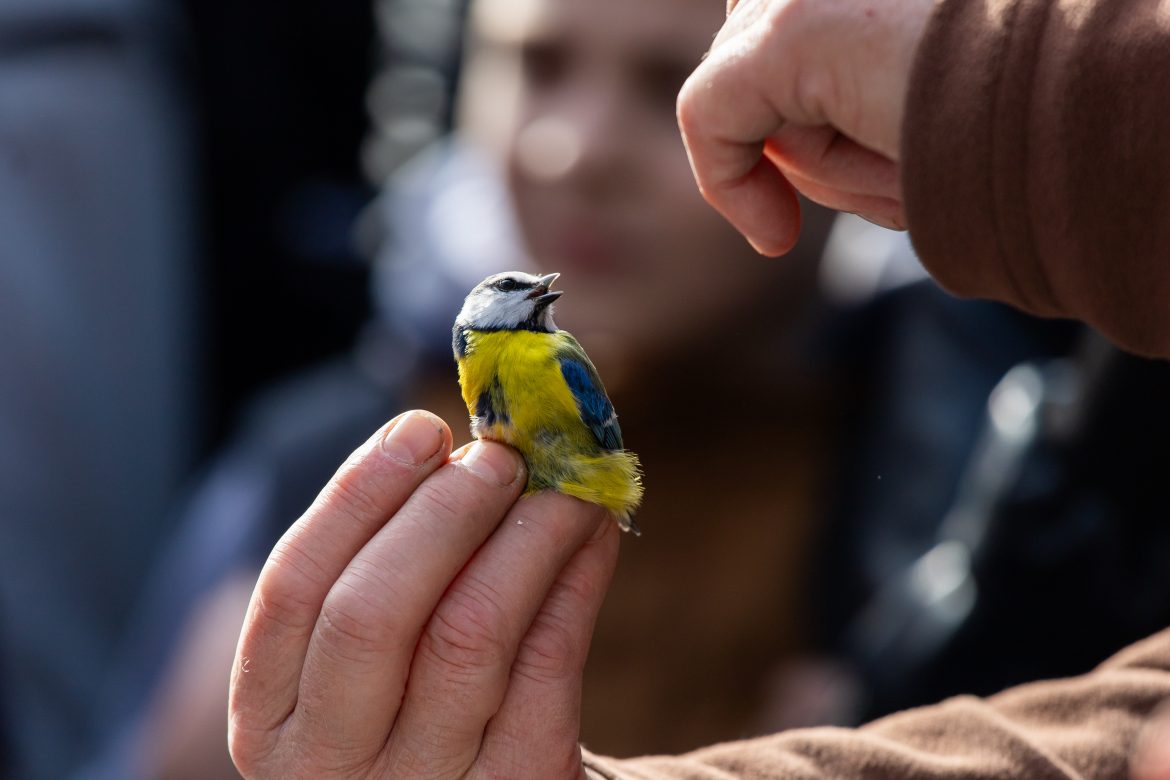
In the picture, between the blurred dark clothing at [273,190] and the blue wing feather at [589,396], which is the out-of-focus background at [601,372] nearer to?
the blurred dark clothing at [273,190]

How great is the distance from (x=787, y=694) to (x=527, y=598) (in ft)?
7.07

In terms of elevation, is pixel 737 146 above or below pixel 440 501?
above

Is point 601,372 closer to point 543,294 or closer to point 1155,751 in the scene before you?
point 543,294

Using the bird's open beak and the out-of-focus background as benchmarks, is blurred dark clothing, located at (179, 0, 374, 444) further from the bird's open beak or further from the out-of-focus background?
the bird's open beak

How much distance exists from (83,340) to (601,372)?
7.67 ft

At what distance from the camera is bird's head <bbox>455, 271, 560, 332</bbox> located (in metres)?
1.75

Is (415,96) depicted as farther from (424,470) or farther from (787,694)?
(424,470)

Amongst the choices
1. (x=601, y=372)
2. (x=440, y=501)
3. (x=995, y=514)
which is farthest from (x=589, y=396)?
(x=601, y=372)

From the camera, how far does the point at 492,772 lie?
1.25 metres

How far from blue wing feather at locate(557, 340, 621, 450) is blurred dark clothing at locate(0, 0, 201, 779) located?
3.14 metres

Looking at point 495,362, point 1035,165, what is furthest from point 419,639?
point 1035,165

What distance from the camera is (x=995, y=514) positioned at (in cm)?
249

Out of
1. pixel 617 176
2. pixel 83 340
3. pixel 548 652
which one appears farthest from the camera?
pixel 83 340

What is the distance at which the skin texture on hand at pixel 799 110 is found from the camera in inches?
47.5
